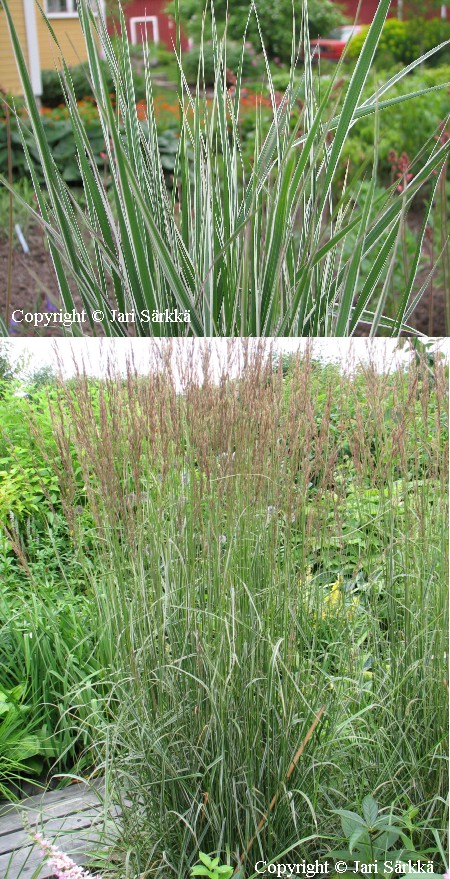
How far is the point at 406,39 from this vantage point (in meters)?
3.72

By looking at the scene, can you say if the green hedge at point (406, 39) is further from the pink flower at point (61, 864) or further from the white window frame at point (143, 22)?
the pink flower at point (61, 864)

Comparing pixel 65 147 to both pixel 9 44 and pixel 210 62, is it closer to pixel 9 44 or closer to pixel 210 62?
pixel 9 44

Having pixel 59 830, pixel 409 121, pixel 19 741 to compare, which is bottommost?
pixel 59 830

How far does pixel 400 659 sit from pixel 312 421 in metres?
0.68

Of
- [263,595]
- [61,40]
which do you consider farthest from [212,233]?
[61,40]

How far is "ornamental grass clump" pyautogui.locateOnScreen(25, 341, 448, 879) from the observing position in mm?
1838

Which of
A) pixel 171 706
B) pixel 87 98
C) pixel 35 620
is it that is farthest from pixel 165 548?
pixel 87 98

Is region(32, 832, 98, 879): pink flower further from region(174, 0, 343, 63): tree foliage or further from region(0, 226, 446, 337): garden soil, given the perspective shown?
region(174, 0, 343, 63): tree foliage

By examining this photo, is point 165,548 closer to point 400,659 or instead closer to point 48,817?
point 400,659

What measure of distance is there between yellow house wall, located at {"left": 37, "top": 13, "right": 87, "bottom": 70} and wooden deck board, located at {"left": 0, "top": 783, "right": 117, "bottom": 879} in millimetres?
2057

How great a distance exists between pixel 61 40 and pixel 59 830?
2.61 m

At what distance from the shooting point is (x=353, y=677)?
2.01 metres

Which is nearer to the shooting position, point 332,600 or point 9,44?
point 332,600

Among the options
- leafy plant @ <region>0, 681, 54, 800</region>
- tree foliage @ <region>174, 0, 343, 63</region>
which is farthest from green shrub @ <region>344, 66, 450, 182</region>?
leafy plant @ <region>0, 681, 54, 800</region>
